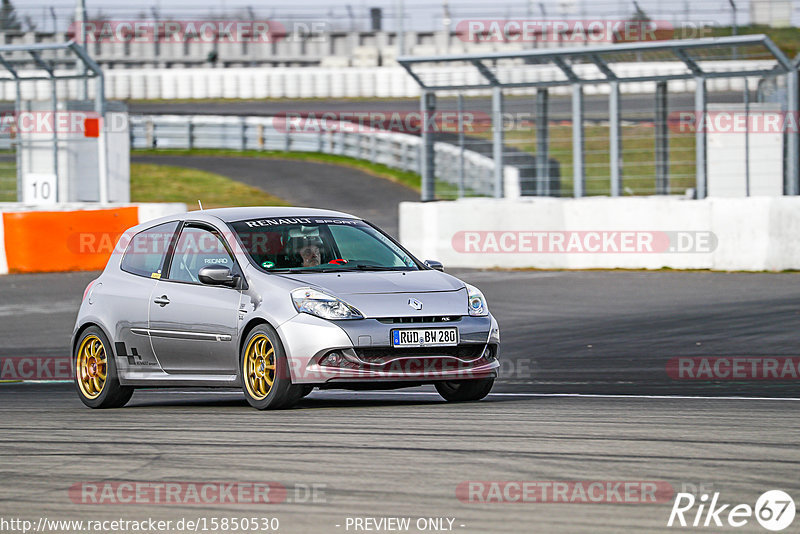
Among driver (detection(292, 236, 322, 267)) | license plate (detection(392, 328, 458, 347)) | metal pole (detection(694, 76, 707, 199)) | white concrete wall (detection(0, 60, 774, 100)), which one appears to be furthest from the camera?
white concrete wall (detection(0, 60, 774, 100))

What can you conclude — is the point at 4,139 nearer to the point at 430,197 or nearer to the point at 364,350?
the point at 430,197

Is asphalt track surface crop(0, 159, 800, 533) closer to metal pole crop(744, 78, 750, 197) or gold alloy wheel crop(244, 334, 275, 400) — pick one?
gold alloy wheel crop(244, 334, 275, 400)

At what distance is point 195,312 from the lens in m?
9.23

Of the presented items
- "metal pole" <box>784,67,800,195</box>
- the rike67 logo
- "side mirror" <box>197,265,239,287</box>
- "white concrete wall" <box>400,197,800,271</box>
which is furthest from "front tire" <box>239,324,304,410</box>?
"metal pole" <box>784,67,800,195</box>

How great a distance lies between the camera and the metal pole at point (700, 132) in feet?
63.4

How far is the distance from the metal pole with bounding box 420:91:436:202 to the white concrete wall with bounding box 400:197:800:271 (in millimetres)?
1125

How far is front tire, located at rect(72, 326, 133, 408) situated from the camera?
9836 mm

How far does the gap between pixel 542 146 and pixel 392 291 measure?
1343cm

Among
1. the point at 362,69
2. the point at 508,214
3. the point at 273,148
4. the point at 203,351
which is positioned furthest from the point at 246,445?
the point at 362,69

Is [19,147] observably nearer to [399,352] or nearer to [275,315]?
[275,315]

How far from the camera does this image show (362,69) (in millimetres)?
48562

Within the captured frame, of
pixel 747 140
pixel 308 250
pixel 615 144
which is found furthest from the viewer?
pixel 615 144

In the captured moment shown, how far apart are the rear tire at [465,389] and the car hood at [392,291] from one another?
60cm

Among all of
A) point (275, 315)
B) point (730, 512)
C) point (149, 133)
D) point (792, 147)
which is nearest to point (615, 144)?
point (792, 147)
